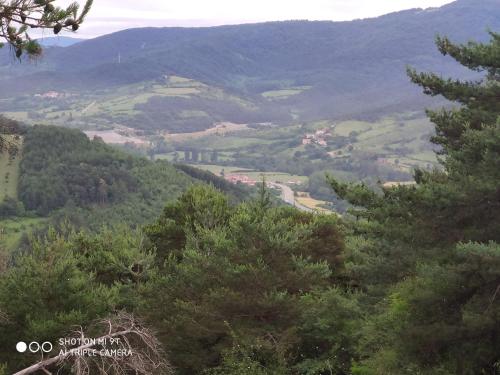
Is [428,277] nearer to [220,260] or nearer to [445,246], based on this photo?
[445,246]

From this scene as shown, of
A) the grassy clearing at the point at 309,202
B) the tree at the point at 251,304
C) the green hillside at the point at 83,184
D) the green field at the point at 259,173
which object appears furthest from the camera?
the green field at the point at 259,173

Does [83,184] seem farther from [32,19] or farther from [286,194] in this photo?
[32,19]

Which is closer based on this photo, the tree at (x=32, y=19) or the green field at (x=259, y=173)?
the tree at (x=32, y=19)

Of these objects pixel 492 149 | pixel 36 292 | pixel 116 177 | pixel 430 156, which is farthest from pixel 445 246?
pixel 430 156

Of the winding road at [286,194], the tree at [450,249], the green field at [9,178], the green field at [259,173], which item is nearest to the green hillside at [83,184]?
the green field at [9,178]

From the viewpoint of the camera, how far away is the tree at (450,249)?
1043cm

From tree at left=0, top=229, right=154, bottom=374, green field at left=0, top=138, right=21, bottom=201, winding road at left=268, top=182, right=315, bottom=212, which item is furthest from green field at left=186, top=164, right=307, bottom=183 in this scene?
tree at left=0, top=229, right=154, bottom=374

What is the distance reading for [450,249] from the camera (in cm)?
1146

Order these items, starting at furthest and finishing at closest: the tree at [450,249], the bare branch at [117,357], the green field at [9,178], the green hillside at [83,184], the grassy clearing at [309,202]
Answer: the grassy clearing at [309,202], the green field at [9,178], the green hillside at [83,184], the tree at [450,249], the bare branch at [117,357]

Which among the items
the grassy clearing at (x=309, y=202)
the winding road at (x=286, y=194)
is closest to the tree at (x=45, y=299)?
the grassy clearing at (x=309, y=202)

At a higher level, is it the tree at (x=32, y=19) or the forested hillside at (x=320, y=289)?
the tree at (x=32, y=19)

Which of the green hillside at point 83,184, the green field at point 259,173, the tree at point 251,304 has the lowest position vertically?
the green field at point 259,173

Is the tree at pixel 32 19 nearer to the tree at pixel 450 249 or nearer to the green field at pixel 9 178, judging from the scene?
the tree at pixel 450 249

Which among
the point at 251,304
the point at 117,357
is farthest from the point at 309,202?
the point at 117,357
